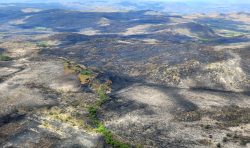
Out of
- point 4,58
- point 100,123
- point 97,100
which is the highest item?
point 4,58

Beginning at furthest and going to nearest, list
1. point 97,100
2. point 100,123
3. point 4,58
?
point 4,58 → point 97,100 → point 100,123

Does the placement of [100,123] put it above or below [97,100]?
below

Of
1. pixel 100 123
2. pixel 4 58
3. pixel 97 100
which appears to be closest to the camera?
pixel 100 123

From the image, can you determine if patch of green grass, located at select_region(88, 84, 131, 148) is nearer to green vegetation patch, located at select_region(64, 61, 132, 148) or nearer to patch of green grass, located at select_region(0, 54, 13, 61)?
green vegetation patch, located at select_region(64, 61, 132, 148)

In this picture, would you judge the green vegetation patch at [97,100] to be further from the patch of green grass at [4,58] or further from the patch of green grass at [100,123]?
the patch of green grass at [4,58]

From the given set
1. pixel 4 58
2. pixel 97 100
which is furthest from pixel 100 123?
pixel 4 58

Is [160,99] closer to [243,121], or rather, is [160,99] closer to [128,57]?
[243,121]

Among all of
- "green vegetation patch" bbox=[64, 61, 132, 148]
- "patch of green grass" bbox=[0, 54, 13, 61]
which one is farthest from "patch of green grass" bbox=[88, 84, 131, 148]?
"patch of green grass" bbox=[0, 54, 13, 61]

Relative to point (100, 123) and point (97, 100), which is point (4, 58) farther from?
point (100, 123)

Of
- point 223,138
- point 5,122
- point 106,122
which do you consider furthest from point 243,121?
point 5,122

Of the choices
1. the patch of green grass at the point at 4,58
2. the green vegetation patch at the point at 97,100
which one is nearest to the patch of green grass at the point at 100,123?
the green vegetation patch at the point at 97,100

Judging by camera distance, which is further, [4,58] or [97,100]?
[4,58]
